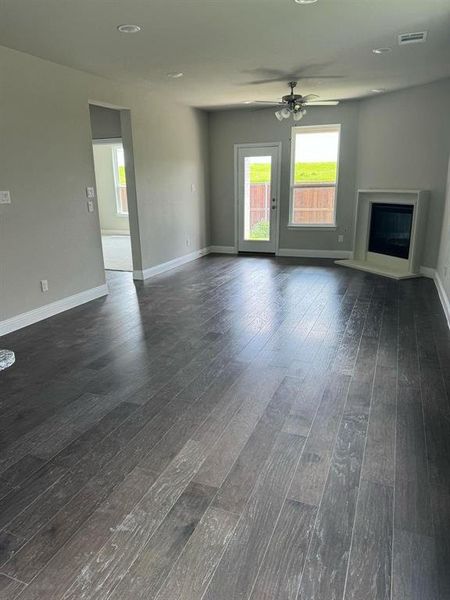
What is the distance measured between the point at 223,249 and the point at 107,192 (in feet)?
15.3

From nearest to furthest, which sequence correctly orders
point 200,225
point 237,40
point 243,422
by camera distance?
point 243,422, point 237,40, point 200,225

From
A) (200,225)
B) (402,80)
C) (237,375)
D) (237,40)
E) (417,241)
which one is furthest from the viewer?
(200,225)

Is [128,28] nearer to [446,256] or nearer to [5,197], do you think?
[5,197]

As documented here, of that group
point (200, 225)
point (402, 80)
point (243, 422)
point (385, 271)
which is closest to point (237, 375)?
point (243, 422)

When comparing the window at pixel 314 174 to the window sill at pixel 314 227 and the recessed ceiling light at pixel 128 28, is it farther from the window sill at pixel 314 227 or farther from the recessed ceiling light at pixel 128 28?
the recessed ceiling light at pixel 128 28

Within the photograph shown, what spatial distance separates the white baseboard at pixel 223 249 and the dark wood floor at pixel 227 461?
4.30m

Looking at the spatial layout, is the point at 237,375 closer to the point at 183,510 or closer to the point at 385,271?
the point at 183,510

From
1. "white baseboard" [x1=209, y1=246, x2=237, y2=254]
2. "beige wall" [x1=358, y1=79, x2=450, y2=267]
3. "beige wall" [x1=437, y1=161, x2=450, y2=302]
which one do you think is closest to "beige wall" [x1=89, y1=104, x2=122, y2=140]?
"white baseboard" [x1=209, y1=246, x2=237, y2=254]

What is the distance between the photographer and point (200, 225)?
787 cm

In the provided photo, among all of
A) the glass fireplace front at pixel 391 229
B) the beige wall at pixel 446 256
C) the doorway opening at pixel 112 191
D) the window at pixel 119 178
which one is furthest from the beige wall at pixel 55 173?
the window at pixel 119 178

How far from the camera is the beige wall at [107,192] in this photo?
428 inches

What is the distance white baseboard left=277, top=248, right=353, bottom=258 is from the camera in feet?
24.5

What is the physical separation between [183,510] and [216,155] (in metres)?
7.15

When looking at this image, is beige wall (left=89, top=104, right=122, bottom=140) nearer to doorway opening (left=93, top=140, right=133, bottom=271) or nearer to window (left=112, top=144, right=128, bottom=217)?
doorway opening (left=93, top=140, right=133, bottom=271)
